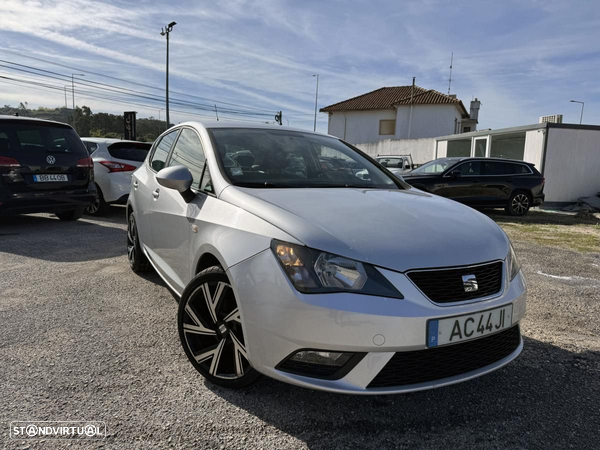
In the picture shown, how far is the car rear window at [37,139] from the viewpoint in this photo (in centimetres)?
623

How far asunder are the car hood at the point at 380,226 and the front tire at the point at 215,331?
46cm

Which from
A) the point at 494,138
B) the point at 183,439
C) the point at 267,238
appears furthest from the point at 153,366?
the point at 494,138

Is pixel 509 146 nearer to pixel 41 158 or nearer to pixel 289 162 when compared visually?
pixel 41 158

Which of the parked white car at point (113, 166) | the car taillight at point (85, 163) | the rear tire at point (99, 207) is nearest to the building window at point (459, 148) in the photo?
the parked white car at point (113, 166)

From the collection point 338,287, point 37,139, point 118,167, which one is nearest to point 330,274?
point 338,287

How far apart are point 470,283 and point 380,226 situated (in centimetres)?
48

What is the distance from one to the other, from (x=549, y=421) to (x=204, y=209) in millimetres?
2107

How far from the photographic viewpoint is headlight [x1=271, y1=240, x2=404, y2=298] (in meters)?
1.84

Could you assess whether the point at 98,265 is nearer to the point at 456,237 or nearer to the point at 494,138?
the point at 456,237

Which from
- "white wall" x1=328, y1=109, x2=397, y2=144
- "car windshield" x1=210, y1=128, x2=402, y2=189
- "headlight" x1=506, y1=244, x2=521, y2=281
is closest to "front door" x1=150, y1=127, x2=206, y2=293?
"car windshield" x1=210, y1=128, x2=402, y2=189

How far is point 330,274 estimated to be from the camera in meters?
1.88

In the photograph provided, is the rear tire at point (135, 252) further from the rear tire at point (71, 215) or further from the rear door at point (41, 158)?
the rear tire at point (71, 215)

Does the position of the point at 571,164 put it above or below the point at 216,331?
above

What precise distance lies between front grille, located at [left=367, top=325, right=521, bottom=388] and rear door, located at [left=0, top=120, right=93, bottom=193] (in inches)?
247
